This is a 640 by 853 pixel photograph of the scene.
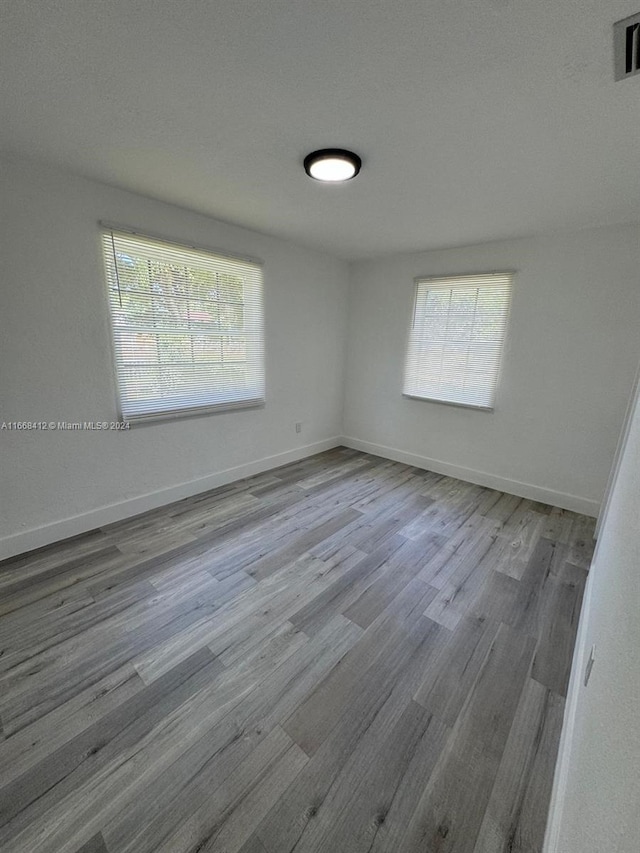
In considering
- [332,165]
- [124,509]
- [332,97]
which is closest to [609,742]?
[332,97]

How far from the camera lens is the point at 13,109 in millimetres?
1470

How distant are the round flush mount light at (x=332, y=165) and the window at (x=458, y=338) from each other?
1953 mm

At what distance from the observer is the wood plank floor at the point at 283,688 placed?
104cm

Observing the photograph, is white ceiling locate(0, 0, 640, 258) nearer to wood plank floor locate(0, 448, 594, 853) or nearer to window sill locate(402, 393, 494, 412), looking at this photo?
window sill locate(402, 393, 494, 412)

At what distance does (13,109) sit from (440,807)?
3206 mm

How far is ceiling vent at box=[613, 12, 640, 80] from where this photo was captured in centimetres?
100

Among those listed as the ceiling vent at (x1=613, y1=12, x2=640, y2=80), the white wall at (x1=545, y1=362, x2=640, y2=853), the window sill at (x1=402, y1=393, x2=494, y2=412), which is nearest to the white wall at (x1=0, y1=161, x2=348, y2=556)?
the window sill at (x1=402, y1=393, x2=494, y2=412)

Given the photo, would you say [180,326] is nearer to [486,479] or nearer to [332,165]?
[332,165]

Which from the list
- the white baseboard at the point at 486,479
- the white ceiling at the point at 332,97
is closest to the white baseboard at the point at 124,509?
the white baseboard at the point at 486,479

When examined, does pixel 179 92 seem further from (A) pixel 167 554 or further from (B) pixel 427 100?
→ (A) pixel 167 554

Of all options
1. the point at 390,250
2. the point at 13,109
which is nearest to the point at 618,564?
the point at 13,109

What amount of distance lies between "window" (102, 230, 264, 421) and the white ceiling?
0.51m

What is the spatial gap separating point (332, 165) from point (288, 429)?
262cm

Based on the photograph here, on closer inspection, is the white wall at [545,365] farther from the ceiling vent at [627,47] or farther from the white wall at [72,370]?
the ceiling vent at [627,47]
